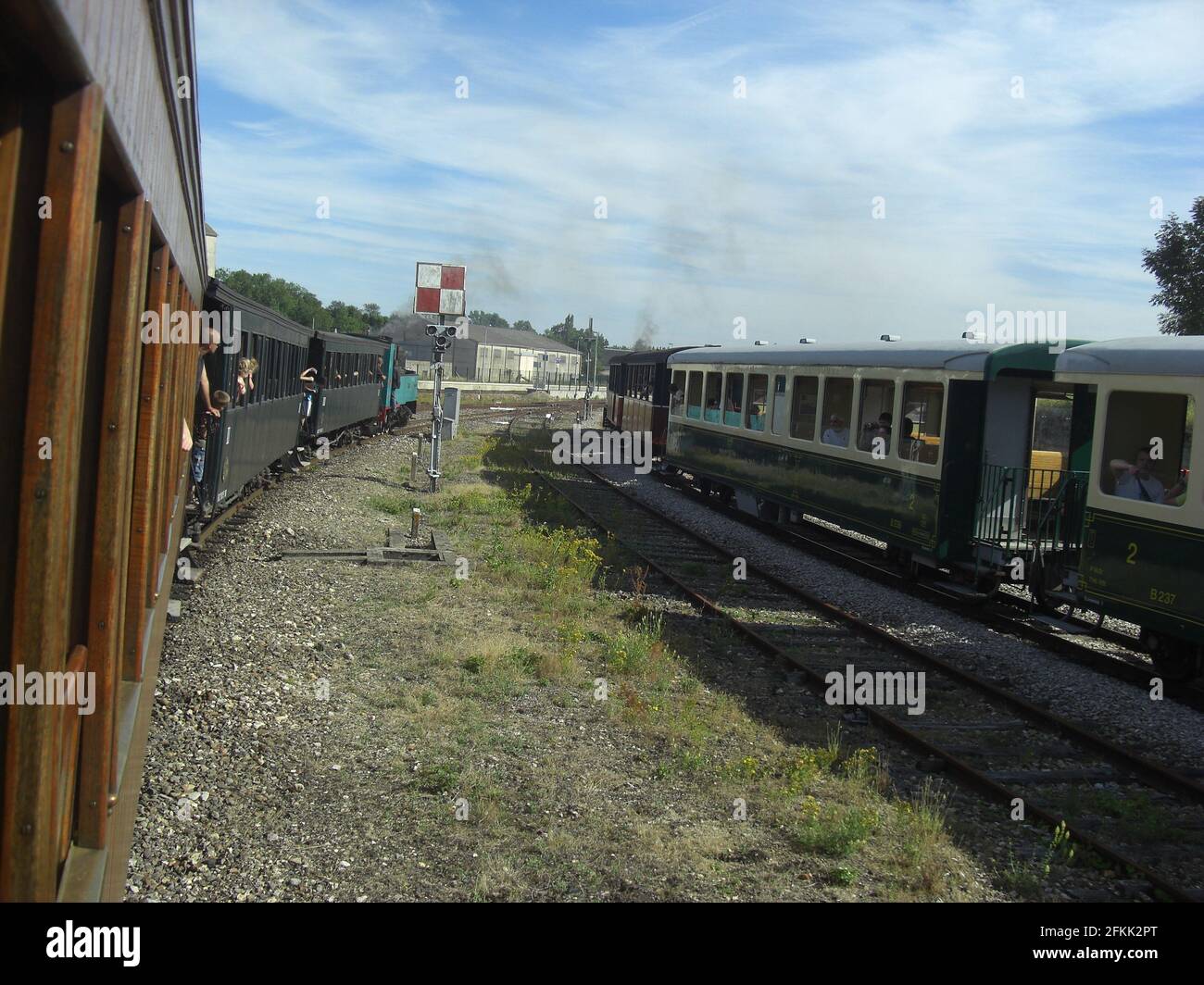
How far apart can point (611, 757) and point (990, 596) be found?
593 cm

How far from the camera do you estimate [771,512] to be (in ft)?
56.9

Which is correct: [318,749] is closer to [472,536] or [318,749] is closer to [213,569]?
[213,569]

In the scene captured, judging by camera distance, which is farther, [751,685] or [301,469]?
[301,469]

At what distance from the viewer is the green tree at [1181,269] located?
29.6 meters

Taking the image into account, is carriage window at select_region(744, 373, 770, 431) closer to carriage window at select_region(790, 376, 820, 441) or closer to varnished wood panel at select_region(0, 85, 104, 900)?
carriage window at select_region(790, 376, 820, 441)

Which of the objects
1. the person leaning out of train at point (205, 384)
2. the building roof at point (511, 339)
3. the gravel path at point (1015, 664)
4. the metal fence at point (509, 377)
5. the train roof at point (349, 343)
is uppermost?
the building roof at point (511, 339)

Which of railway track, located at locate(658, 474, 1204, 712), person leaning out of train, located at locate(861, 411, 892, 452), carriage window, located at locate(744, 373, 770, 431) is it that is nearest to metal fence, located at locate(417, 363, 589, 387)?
carriage window, located at locate(744, 373, 770, 431)

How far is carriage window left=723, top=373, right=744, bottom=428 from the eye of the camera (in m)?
17.8

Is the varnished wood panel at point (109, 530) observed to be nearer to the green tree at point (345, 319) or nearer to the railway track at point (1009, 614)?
the railway track at point (1009, 614)

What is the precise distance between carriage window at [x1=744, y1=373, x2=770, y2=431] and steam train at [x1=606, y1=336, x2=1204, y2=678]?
1.3 inches

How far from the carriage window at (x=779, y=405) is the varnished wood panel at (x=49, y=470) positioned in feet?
46.6

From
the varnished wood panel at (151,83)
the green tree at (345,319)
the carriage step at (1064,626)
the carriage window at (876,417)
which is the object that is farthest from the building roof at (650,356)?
the green tree at (345,319)

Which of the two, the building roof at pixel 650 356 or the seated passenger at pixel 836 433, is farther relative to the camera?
the building roof at pixel 650 356
